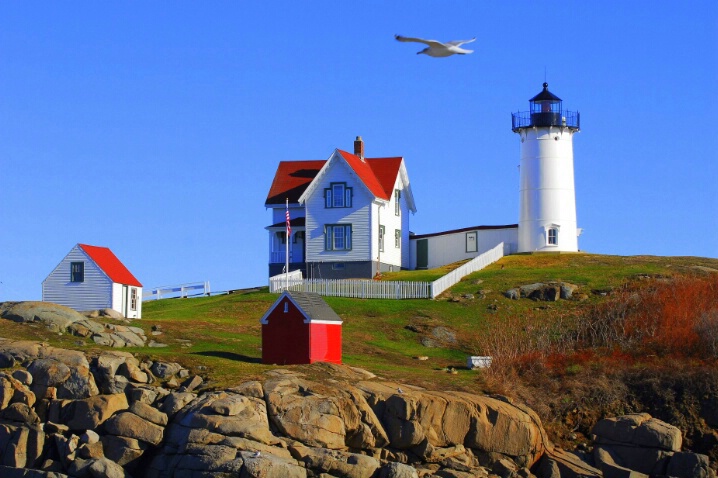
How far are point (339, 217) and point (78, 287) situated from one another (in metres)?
16.7

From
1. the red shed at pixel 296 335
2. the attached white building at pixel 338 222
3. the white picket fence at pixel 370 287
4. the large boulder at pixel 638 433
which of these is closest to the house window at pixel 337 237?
the attached white building at pixel 338 222

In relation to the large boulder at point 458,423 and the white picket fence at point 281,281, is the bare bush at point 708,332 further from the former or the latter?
the white picket fence at point 281,281

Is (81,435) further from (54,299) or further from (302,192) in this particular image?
(302,192)

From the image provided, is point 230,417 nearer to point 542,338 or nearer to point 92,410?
point 92,410

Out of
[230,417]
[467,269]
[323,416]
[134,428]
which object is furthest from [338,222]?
[134,428]

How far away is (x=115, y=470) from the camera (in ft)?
95.7

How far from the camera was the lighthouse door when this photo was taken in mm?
68125

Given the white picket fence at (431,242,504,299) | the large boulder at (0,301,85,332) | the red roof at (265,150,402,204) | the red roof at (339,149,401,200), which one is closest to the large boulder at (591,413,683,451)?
the large boulder at (0,301,85,332)

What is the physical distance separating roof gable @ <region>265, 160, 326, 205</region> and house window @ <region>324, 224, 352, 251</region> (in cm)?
305

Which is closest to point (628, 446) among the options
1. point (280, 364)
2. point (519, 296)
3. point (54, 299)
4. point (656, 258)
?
point (280, 364)

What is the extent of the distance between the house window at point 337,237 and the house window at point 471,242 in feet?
26.8

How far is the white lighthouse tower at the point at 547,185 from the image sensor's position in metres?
65.0

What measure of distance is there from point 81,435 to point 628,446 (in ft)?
49.5

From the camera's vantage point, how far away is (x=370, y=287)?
5609cm
